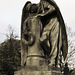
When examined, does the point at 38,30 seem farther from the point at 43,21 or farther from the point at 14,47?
the point at 14,47

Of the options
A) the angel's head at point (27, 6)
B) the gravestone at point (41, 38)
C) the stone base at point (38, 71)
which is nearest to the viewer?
the stone base at point (38, 71)

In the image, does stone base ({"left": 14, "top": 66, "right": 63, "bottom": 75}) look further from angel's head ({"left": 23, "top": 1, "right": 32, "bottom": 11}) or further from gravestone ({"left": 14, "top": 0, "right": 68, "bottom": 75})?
angel's head ({"left": 23, "top": 1, "right": 32, "bottom": 11})

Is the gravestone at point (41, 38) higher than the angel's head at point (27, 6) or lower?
lower

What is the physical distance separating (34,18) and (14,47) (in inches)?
926

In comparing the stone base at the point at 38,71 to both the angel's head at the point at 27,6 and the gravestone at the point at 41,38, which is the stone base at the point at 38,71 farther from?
the angel's head at the point at 27,6

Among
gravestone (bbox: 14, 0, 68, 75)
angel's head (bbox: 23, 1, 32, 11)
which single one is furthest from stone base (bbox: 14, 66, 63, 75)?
angel's head (bbox: 23, 1, 32, 11)

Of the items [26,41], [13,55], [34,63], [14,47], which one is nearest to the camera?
[34,63]

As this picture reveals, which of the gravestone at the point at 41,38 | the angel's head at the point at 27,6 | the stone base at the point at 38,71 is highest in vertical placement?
the angel's head at the point at 27,6

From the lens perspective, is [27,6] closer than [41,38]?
No

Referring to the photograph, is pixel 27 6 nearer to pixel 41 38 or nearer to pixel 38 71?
Answer: pixel 41 38

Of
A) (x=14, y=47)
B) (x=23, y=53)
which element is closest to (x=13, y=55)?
(x=14, y=47)

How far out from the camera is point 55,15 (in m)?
8.81

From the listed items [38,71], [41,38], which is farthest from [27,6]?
[38,71]

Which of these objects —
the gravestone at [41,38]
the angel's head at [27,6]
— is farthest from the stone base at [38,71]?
the angel's head at [27,6]
